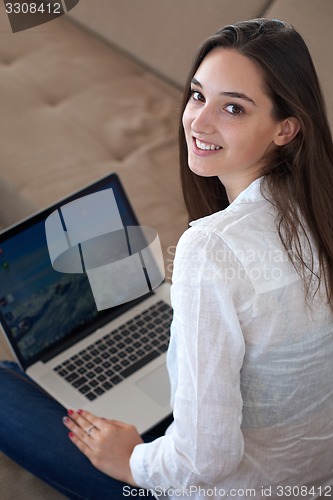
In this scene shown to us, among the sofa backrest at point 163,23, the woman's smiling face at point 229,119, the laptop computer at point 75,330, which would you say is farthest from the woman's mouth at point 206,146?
the sofa backrest at point 163,23

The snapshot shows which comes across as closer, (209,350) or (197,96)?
(209,350)

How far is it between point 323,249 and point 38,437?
0.45m

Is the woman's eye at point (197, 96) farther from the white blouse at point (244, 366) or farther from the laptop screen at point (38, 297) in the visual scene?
the laptop screen at point (38, 297)

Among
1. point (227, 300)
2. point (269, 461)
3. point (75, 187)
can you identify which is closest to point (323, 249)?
point (227, 300)

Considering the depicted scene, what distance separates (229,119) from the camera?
0.82 m

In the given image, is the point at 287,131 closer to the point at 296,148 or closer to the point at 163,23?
the point at 296,148

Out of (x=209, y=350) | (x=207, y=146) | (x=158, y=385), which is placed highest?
(x=207, y=146)

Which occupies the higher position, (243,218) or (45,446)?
(243,218)

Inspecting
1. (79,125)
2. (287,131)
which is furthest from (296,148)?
(79,125)

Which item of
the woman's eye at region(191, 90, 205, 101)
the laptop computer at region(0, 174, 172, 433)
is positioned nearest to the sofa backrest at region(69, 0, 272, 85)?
the laptop computer at region(0, 174, 172, 433)

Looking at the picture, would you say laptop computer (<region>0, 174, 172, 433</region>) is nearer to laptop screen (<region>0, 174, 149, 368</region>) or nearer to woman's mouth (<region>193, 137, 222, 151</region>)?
laptop screen (<region>0, 174, 149, 368</region>)

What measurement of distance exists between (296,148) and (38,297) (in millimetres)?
455

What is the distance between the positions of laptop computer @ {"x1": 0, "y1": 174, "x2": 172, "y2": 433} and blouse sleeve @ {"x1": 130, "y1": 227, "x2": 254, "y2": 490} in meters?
0.27

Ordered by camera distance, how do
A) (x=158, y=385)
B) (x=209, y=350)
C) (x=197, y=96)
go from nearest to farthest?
(x=209, y=350), (x=197, y=96), (x=158, y=385)
